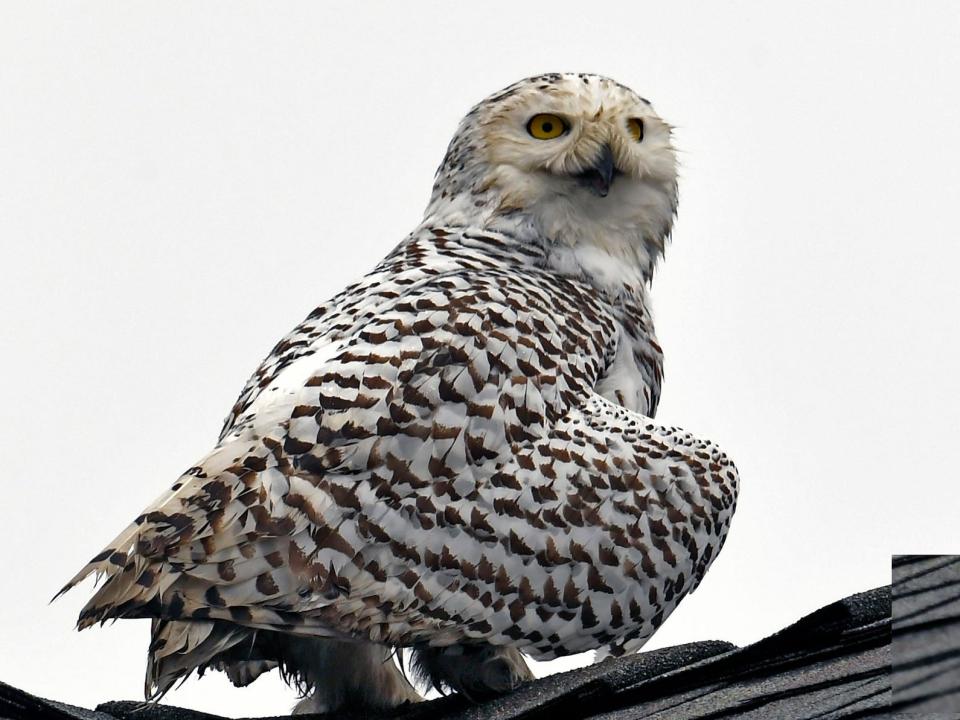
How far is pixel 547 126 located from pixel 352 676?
2.05 meters

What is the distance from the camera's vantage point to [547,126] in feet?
18.4

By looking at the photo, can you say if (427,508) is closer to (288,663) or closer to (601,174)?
(288,663)

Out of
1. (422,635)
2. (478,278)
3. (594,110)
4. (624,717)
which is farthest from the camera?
(594,110)

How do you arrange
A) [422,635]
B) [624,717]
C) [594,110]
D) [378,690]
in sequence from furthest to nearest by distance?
[594,110]
[378,690]
[422,635]
[624,717]

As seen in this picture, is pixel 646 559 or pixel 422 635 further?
pixel 646 559

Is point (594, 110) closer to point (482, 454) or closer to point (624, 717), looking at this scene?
point (482, 454)

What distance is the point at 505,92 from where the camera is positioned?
5.82 m

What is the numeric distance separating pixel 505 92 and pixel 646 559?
1973 millimetres

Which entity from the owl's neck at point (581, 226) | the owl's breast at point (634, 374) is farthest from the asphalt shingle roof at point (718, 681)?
the owl's neck at point (581, 226)

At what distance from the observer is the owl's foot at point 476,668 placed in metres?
4.36

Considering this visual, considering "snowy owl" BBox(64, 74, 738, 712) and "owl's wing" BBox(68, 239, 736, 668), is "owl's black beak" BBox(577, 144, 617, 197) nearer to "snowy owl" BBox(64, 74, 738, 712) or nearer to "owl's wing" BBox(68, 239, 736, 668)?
"snowy owl" BBox(64, 74, 738, 712)

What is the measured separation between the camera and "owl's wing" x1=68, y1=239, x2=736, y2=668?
13.1 feet

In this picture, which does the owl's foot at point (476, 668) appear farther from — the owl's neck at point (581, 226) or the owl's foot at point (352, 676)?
the owl's neck at point (581, 226)

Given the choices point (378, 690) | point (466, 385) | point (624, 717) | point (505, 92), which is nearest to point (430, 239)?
point (505, 92)
